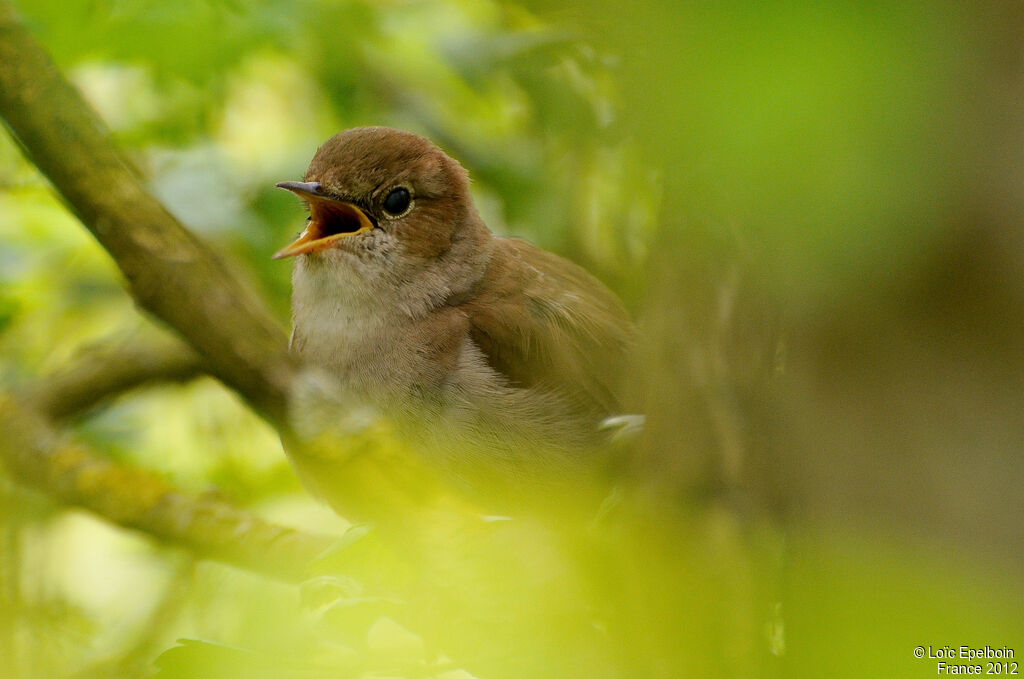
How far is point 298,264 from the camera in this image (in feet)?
12.4

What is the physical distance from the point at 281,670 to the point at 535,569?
1.76 ft

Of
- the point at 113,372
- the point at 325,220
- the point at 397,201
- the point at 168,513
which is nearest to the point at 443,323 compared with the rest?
the point at 397,201

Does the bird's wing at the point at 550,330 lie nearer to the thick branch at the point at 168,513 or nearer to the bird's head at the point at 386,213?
the bird's head at the point at 386,213

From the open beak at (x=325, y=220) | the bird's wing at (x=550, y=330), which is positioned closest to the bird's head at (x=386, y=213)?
the open beak at (x=325, y=220)

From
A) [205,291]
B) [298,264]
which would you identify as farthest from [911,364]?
[298,264]

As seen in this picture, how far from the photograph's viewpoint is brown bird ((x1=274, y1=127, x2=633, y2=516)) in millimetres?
3488

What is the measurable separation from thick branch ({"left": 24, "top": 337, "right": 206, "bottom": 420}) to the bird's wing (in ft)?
3.58

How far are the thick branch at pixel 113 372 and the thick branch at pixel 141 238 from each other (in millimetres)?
2161

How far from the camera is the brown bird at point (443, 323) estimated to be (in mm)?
3488

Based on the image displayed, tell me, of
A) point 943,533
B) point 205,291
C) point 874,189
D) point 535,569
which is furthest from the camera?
point 535,569

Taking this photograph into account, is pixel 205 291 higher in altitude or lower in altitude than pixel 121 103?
lower

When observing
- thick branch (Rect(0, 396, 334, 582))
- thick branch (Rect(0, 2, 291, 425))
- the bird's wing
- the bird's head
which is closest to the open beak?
the bird's head

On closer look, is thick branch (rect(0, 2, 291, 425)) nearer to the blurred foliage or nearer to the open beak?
the blurred foliage

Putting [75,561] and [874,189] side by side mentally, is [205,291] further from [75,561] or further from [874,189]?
[75,561]
